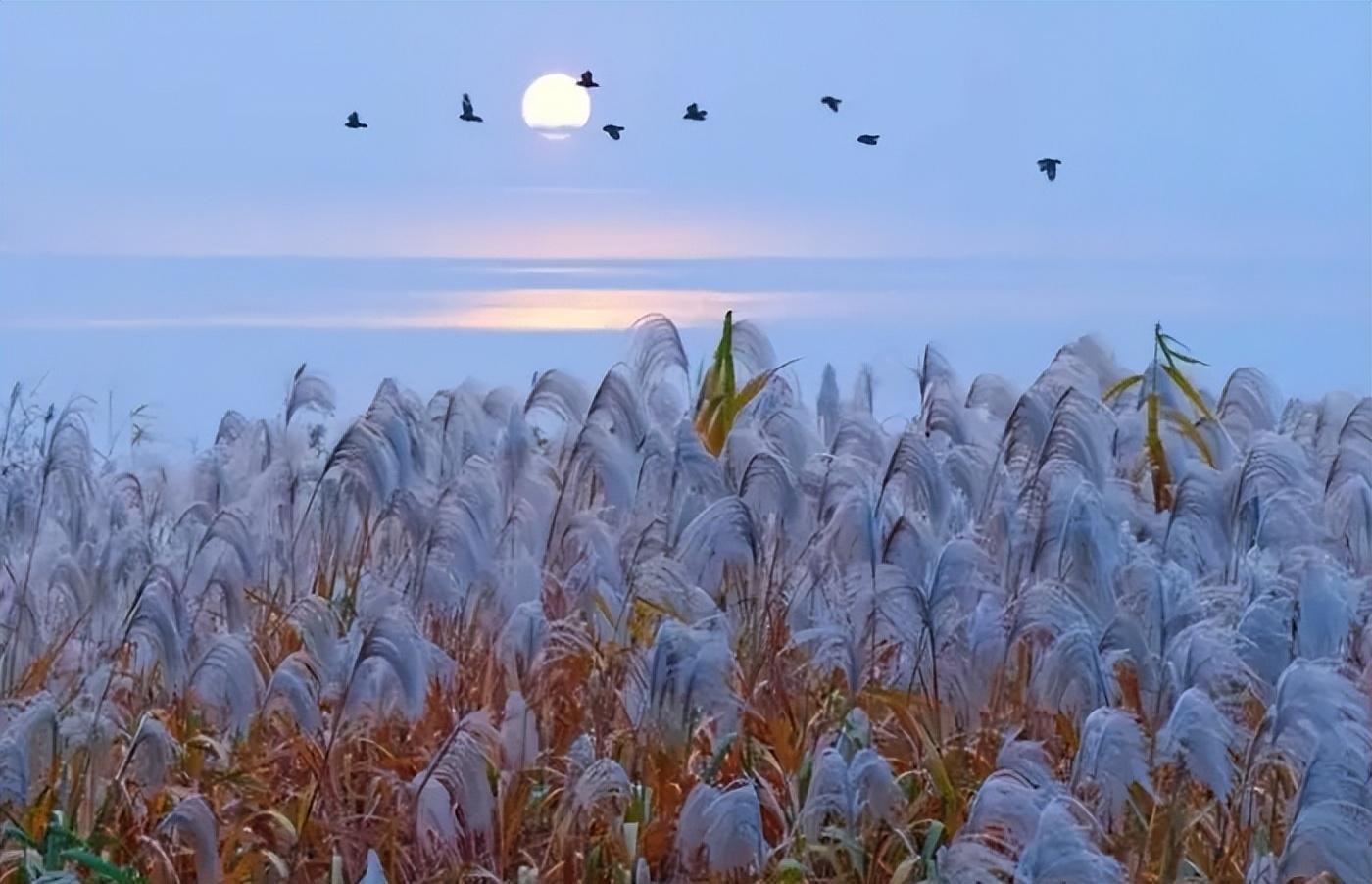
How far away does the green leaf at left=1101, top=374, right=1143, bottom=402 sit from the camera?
4.34 metres

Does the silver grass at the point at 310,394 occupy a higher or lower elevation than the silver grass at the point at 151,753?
higher

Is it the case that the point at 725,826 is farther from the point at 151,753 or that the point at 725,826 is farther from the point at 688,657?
the point at 151,753

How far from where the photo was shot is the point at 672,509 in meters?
3.57

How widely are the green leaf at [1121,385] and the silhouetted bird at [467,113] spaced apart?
A: 5.52ft

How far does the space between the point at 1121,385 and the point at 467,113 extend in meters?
1.77

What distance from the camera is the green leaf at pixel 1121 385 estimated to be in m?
4.34

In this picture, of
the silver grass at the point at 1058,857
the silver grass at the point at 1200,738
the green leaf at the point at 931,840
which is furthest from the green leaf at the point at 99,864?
the silver grass at the point at 1200,738

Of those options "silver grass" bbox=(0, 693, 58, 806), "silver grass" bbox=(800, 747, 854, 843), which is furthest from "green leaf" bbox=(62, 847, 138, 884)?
"silver grass" bbox=(800, 747, 854, 843)

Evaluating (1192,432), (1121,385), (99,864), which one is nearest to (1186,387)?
(1192,432)

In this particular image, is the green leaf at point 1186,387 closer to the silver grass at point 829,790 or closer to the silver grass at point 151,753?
the silver grass at point 829,790

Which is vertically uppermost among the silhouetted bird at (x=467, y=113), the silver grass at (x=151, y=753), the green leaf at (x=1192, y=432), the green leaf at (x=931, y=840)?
the silhouetted bird at (x=467, y=113)

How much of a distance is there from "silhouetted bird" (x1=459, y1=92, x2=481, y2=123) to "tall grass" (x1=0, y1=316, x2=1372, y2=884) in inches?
26.7

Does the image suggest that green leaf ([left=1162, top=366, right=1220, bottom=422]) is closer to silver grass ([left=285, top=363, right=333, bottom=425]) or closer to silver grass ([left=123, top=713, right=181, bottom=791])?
A: silver grass ([left=285, top=363, right=333, bottom=425])

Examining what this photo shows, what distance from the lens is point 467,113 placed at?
425cm
